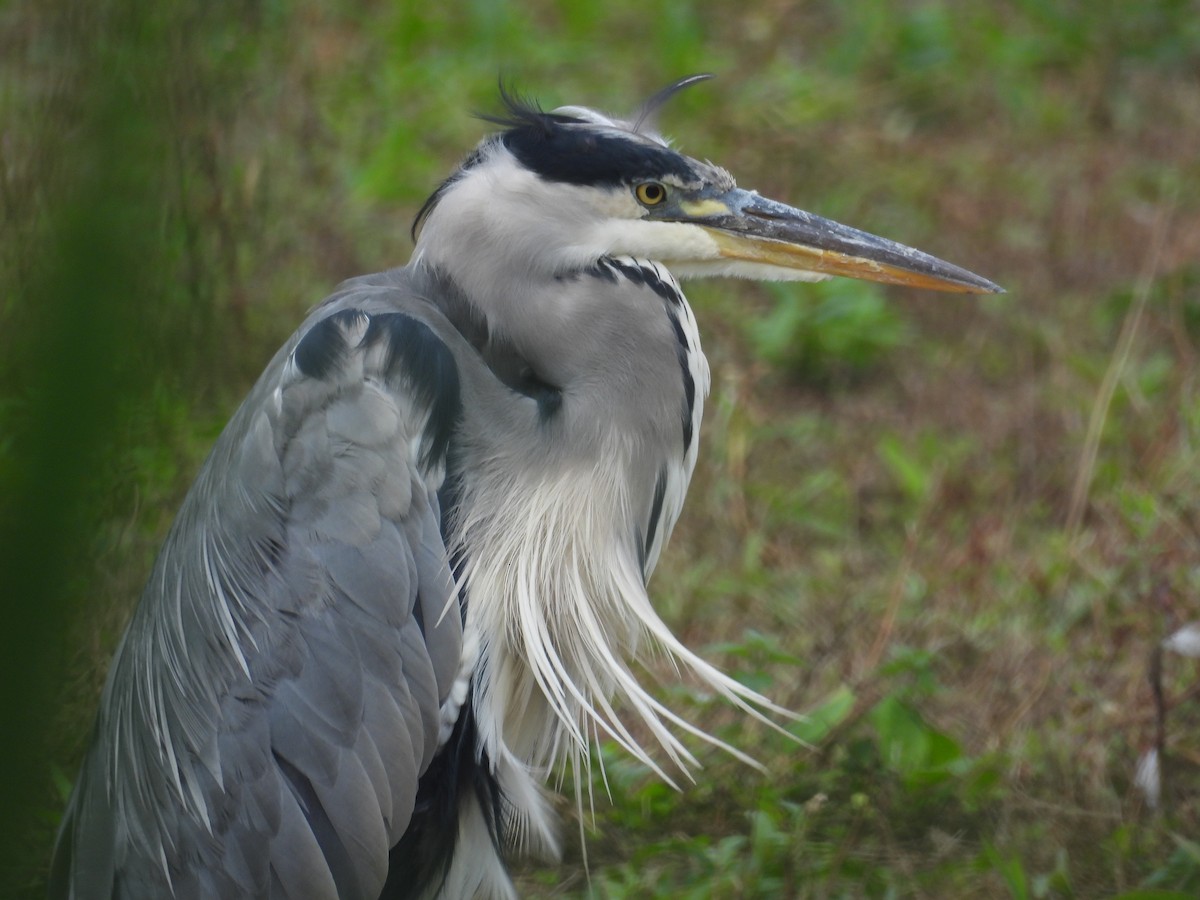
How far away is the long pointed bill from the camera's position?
212 centimetres

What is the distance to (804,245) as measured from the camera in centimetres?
215

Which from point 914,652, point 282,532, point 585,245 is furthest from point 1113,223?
point 282,532

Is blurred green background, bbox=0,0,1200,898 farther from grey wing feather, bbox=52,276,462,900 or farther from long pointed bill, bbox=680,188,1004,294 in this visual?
long pointed bill, bbox=680,188,1004,294

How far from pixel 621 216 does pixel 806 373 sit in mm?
2153

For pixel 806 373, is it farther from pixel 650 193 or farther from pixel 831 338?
pixel 650 193

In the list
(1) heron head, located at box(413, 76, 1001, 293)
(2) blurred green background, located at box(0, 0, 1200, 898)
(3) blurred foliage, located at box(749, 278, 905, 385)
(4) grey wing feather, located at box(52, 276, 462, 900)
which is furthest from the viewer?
Result: (3) blurred foliage, located at box(749, 278, 905, 385)

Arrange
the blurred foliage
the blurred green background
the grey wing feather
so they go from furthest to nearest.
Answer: the blurred foliage → the grey wing feather → the blurred green background

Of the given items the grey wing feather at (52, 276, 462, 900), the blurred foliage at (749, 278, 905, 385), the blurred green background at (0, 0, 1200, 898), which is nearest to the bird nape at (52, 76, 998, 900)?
the grey wing feather at (52, 276, 462, 900)

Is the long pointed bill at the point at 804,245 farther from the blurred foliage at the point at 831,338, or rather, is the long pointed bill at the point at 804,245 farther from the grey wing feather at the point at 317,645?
the blurred foliage at the point at 831,338

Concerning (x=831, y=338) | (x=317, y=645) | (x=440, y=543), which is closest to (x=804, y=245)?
(x=440, y=543)

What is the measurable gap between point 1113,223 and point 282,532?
3426 millimetres

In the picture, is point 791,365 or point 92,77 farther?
point 791,365

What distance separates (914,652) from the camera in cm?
261

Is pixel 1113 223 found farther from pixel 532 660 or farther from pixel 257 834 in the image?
pixel 257 834
